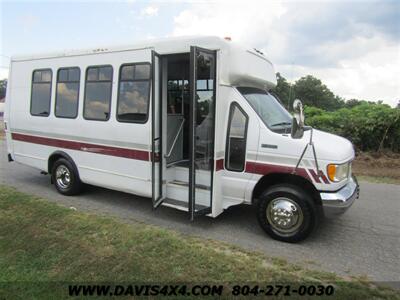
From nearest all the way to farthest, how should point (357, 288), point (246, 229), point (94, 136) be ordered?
point (357, 288), point (246, 229), point (94, 136)

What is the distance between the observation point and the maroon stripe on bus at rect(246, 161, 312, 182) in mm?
4367

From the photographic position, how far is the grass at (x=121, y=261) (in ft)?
11.3

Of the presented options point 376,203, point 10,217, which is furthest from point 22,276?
point 376,203

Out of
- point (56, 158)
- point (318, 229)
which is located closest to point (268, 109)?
point (318, 229)

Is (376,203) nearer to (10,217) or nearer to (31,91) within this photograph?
(10,217)

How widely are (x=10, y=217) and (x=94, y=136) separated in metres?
1.92

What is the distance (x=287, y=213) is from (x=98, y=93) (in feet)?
12.9

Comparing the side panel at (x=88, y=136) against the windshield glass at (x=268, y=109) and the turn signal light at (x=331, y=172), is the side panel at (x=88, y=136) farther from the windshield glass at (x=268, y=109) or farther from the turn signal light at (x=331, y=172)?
the turn signal light at (x=331, y=172)

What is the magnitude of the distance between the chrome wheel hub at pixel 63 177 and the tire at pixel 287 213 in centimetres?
408

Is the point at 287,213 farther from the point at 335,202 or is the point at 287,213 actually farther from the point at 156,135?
the point at 156,135

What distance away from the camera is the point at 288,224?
4.55 meters

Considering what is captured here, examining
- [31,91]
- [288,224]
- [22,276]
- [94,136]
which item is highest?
[31,91]

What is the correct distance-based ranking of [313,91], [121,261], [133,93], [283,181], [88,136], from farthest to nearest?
[313,91], [88,136], [133,93], [283,181], [121,261]

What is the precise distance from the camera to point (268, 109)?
16.6 ft
